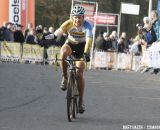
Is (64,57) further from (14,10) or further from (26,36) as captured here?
(14,10)

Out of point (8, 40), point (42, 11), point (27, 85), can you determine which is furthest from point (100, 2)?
point (27, 85)

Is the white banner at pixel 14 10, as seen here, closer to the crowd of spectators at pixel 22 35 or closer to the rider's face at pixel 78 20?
the crowd of spectators at pixel 22 35

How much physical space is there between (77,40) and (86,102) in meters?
2.95

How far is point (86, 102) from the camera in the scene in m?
14.5

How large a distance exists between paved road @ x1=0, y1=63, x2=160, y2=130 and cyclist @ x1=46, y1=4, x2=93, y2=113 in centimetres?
68

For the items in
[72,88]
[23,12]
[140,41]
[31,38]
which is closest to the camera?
[72,88]

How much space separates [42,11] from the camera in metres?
67.5

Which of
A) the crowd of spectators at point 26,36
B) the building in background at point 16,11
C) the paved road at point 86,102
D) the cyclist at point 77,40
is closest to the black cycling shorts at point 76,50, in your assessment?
the cyclist at point 77,40

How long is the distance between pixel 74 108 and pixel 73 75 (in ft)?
1.92

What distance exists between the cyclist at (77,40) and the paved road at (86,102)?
68 cm

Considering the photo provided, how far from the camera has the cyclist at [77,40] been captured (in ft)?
38.2

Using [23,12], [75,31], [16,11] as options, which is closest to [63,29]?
[75,31]

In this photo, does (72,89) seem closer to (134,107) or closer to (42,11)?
(134,107)

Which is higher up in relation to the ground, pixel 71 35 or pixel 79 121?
pixel 71 35
